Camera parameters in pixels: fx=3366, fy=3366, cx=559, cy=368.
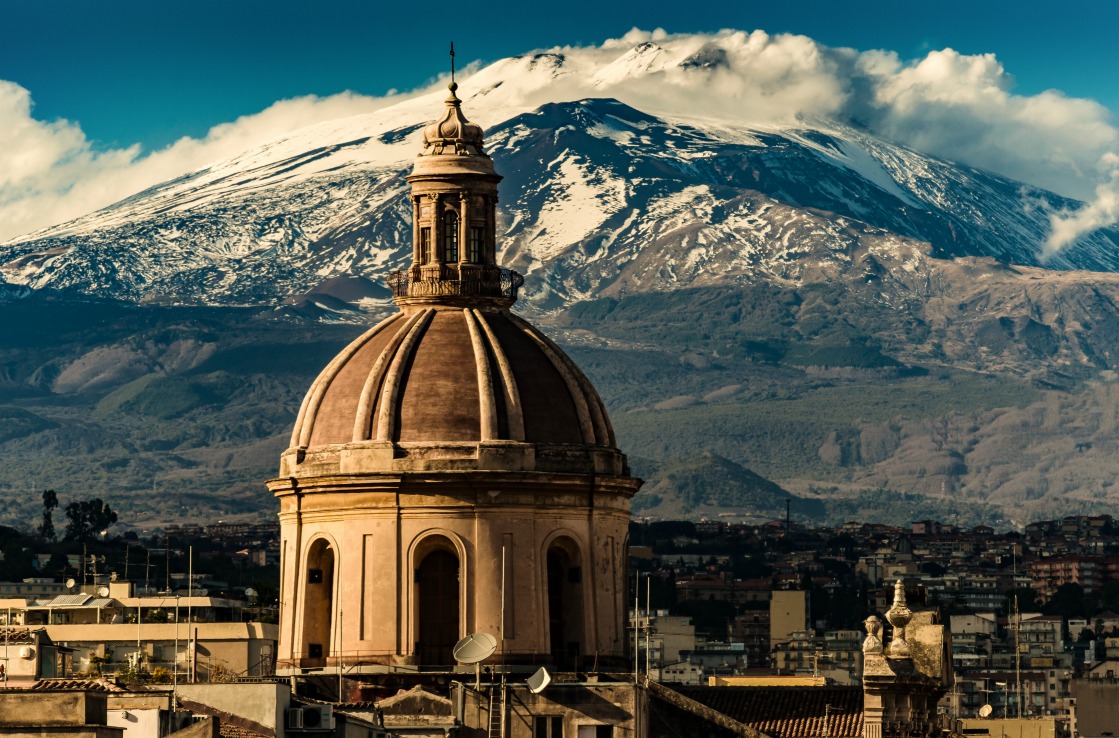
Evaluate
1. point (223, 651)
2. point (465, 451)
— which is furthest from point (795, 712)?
point (223, 651)

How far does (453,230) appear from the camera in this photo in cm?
6862

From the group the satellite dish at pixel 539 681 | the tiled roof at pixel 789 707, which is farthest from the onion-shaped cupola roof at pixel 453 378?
the tiled roof at pixel 789 707

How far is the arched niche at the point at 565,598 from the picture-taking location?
217 ft

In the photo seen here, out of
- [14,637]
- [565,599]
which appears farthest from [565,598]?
[14,637]

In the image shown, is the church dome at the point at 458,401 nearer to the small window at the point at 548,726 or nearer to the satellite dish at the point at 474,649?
the satellite dish at the point at 474,649

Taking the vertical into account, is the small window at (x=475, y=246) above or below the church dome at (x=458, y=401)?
above

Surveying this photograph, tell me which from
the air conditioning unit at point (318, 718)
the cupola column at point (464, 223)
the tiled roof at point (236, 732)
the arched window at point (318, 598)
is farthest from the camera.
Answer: the cupola column at point (464, 223)

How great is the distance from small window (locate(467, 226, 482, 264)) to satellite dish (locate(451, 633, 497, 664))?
370 inches

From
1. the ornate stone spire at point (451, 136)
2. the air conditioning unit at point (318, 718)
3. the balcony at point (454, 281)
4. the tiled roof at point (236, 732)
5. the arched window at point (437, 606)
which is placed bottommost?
the tiled roof at point (236, 732)

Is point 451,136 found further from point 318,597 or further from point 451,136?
point 318,597

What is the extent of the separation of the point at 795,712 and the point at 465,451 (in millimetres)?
9118

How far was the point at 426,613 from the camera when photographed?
214 feet

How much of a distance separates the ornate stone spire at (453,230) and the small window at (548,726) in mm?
10170

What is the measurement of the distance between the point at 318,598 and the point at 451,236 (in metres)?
7.96
